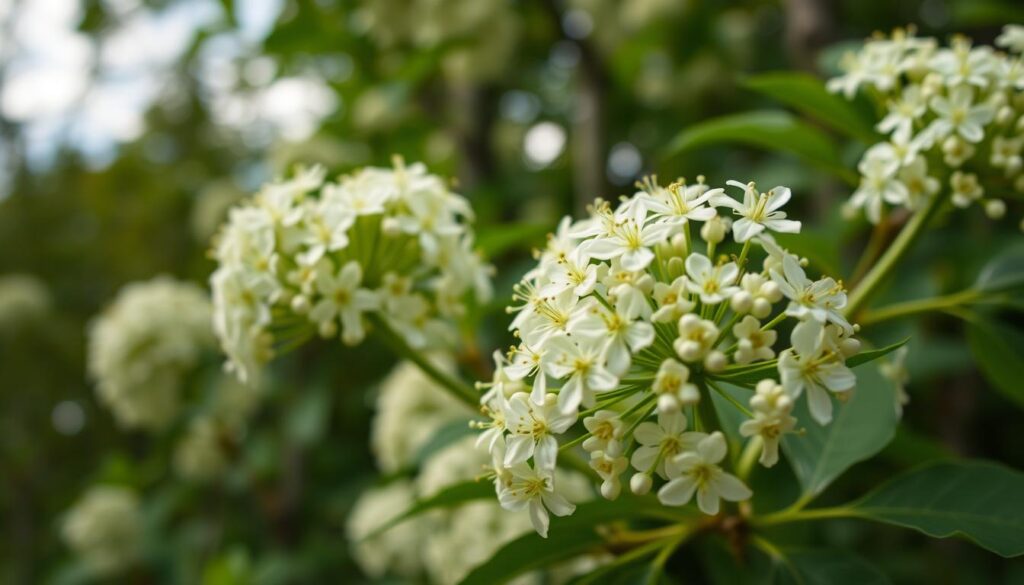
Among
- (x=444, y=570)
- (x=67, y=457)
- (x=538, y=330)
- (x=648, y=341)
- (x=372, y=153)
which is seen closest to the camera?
(x=648, y=341)

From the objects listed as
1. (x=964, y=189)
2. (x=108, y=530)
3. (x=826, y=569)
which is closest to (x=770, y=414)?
(x=826, y=569)

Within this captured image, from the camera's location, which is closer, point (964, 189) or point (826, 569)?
point (826, 569)

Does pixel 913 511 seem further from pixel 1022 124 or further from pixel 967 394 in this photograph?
pixel 967 394

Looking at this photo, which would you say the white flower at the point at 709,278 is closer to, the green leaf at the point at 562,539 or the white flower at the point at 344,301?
the green leaf at the point at 562,539

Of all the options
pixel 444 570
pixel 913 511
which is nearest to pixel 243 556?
pixel 444 570

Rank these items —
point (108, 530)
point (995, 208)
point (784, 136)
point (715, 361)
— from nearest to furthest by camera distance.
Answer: point (715, 361) < point (995, 208) < point (784, 136) < point (108, 530)

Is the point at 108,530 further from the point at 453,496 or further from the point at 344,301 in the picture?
the point at 453,496
